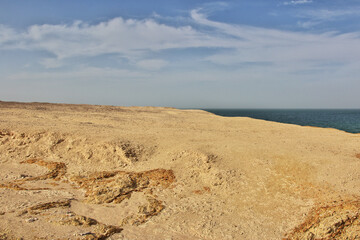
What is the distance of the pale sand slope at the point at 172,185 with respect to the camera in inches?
353

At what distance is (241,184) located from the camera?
11.9 m

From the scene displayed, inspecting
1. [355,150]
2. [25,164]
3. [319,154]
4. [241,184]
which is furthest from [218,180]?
[25,164]

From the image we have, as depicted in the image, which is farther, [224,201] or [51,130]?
[51,130]

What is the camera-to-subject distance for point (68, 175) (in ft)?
44.0

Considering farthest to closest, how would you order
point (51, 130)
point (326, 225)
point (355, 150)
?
1. point (51, 130)
2. point (355, 150)
3. point (326, 225)

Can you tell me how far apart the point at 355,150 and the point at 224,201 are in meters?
10.3

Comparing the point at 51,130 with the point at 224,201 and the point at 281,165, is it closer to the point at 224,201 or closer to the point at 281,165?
→ the point at 224,201

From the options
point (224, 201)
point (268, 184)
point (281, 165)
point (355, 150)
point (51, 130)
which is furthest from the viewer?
point (51, 130)

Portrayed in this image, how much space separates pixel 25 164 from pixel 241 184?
40.0 ft

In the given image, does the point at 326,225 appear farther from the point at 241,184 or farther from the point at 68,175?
the point at 68,175

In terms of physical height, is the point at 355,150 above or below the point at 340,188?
above

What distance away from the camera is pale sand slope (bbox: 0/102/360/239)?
29.4 ft

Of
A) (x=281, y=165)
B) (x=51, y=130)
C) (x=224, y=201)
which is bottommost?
(x=224, y=201)

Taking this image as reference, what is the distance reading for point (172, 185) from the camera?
39.9 ft
